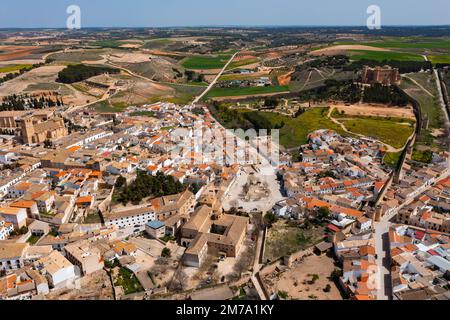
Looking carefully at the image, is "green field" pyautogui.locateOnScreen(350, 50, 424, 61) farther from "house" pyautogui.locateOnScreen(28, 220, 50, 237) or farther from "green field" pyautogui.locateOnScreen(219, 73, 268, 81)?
"house" pyautogui.locateOnScreen(28, 220, 50, 237)

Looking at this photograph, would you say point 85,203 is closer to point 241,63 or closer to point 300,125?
point 300,125

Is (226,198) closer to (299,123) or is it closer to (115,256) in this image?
(115,256)

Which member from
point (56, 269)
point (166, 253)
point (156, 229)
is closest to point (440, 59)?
point (156, 229)

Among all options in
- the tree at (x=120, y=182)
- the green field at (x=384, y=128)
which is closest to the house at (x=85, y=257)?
the tree at (x=120, y=182)

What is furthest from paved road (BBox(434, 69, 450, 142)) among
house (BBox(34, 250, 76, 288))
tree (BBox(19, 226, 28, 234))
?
tree (BBox(19, 226, 28, 234))

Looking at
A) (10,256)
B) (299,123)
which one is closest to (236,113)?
(299,123)

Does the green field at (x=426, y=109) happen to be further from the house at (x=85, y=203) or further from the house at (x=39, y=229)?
the house at (x=39, y=229)
